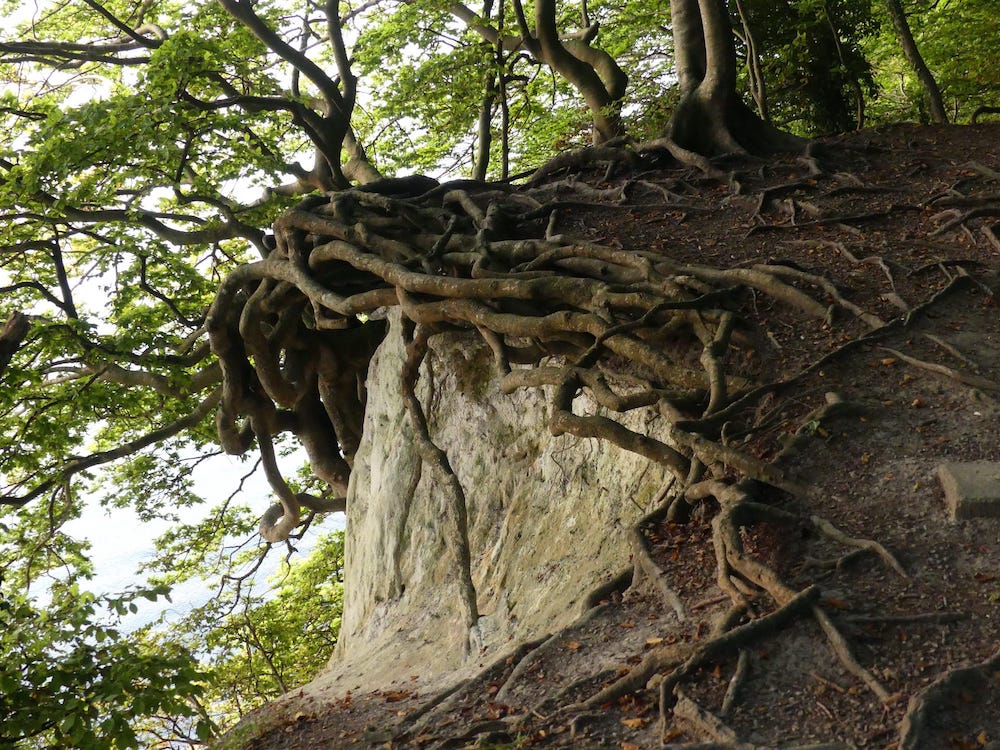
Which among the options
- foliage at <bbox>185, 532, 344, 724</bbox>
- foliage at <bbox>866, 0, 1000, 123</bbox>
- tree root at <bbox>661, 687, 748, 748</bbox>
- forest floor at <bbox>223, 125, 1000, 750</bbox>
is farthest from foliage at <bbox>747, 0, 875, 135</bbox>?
foliage at <bbox>185, 532, 344, 724</bbox>

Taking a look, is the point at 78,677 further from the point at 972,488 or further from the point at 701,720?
the point at 972,488

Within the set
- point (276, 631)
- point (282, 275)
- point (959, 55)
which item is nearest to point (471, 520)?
point (282, 275)

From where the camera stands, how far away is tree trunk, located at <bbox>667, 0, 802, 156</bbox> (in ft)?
30.6

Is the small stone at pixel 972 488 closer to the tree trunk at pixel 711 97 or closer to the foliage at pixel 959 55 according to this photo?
the tree trunk at pixel 711 97

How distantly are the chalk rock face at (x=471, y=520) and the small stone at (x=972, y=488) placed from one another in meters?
1.69

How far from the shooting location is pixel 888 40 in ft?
58.7

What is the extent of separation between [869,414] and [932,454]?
1.44ft

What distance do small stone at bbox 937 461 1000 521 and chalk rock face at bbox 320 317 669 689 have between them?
1690 millimetres


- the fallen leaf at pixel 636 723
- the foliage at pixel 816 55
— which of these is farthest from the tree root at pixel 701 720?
the foliage at pixel 816 55

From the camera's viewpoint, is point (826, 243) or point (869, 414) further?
point (826, 243)

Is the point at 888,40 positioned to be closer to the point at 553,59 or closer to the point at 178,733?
the point at 553,59

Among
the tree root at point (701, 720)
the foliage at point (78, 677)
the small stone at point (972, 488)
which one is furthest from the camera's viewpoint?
the small stone at point (972, 488)

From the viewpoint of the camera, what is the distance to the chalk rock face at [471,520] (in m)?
5.82

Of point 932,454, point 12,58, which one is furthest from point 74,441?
point 932,454
